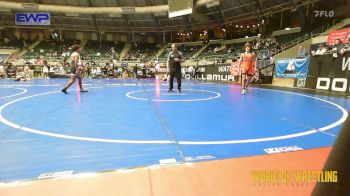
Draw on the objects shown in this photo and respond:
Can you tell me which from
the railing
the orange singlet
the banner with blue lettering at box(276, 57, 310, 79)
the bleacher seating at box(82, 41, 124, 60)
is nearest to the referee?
the orange singlet

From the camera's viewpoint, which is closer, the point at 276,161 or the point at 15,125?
the point at 276,161

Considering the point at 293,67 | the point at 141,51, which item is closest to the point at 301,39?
the point at 293,67

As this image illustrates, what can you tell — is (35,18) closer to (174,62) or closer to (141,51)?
(141,51)

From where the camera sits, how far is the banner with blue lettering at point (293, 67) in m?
11.7

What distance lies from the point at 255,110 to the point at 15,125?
4.55 m

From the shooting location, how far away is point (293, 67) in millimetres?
12688

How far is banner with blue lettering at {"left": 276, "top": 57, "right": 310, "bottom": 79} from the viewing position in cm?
1167

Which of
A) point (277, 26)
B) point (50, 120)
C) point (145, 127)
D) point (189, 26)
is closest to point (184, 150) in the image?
point (145, 127)

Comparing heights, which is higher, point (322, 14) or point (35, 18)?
point (35, 18)

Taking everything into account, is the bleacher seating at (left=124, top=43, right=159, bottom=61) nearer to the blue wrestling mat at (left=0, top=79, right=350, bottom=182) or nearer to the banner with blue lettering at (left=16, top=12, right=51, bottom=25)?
the banner with blue lettering at (left=16, top=12, right=51, bottom=25)

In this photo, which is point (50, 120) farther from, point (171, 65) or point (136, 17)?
point (136, 17)

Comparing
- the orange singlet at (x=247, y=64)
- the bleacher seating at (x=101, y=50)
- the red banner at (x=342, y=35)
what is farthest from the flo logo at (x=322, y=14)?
the bleacher seating at (x=101, y=50)

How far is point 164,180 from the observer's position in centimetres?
207

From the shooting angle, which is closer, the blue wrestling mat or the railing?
the blue wrestling mat
